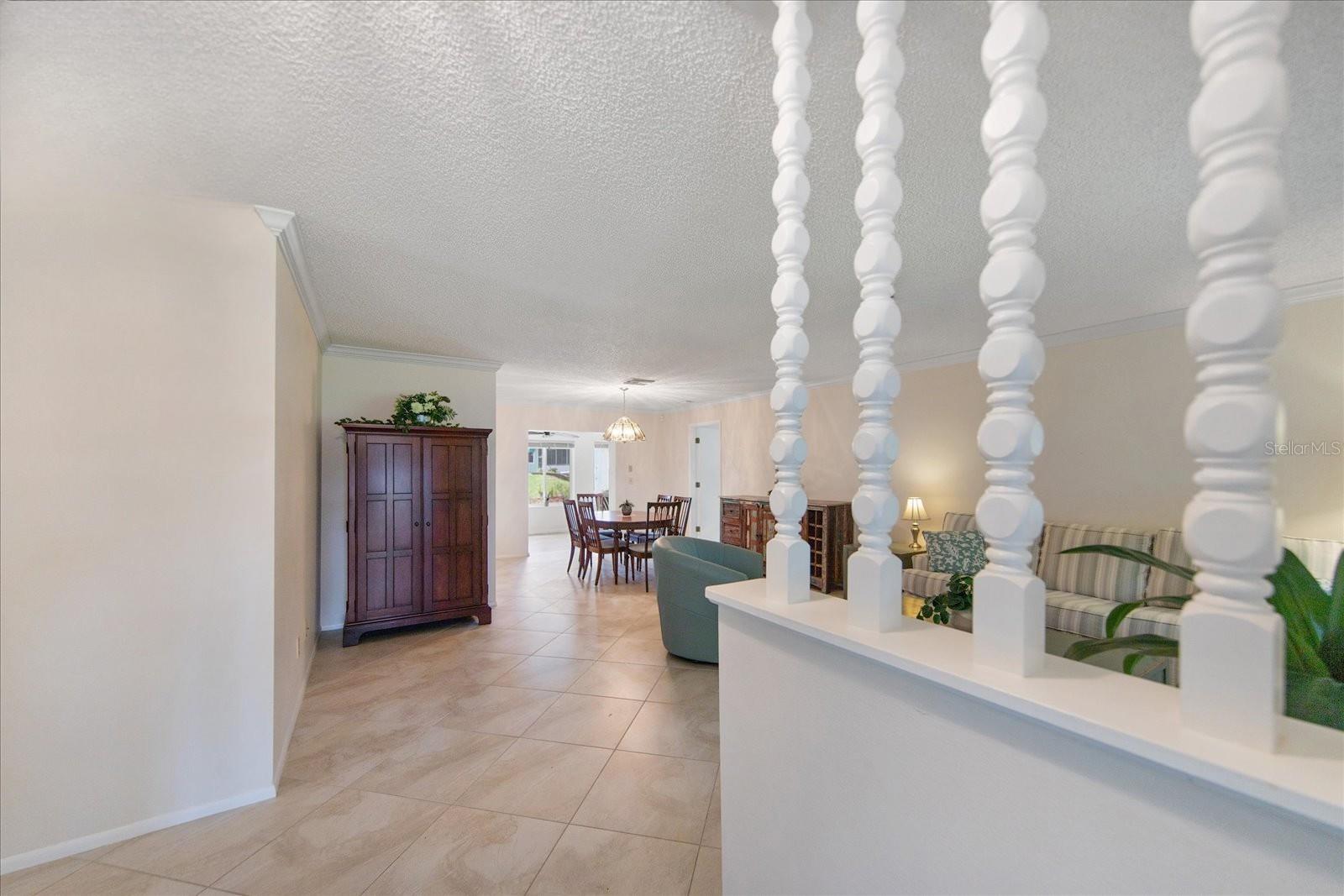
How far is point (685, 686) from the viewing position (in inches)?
124

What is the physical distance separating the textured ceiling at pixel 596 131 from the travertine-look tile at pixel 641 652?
96.6 inches

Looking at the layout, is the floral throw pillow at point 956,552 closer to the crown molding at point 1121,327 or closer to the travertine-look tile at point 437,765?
the crown molding at point 1121,327

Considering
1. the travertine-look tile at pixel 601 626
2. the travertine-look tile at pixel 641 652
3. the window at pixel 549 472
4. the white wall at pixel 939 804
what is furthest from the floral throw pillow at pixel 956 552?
the window at pixel 549 472

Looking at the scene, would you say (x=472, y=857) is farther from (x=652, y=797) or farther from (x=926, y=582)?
(x=926, y=582)

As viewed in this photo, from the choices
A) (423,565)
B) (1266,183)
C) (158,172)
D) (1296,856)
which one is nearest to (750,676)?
(1296,856)

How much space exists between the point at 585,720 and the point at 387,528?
7.31ft

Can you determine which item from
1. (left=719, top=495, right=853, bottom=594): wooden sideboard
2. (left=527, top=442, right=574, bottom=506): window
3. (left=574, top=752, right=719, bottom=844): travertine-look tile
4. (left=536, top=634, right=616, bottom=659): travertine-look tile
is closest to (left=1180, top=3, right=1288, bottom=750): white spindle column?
(left=574, top=752, right=719, bottom=844): travertine-look tile

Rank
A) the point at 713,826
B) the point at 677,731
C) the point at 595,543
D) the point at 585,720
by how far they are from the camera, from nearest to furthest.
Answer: the point at 713,826
the point at 677,731
the point at 585,720
the point at 595,543

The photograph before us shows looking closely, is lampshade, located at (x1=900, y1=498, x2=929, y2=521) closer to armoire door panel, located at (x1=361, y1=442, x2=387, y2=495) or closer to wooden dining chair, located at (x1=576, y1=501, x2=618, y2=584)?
wooden dining chair, located at (x1=576, y1=501, x2=618, y2=584)

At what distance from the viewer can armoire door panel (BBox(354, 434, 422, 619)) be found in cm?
383

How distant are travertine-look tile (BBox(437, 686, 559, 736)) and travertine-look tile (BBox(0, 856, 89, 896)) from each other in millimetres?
1250

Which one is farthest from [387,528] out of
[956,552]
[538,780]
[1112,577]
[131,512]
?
[1112,577]

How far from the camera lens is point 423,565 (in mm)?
4082

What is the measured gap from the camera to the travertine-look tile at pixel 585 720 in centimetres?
256
